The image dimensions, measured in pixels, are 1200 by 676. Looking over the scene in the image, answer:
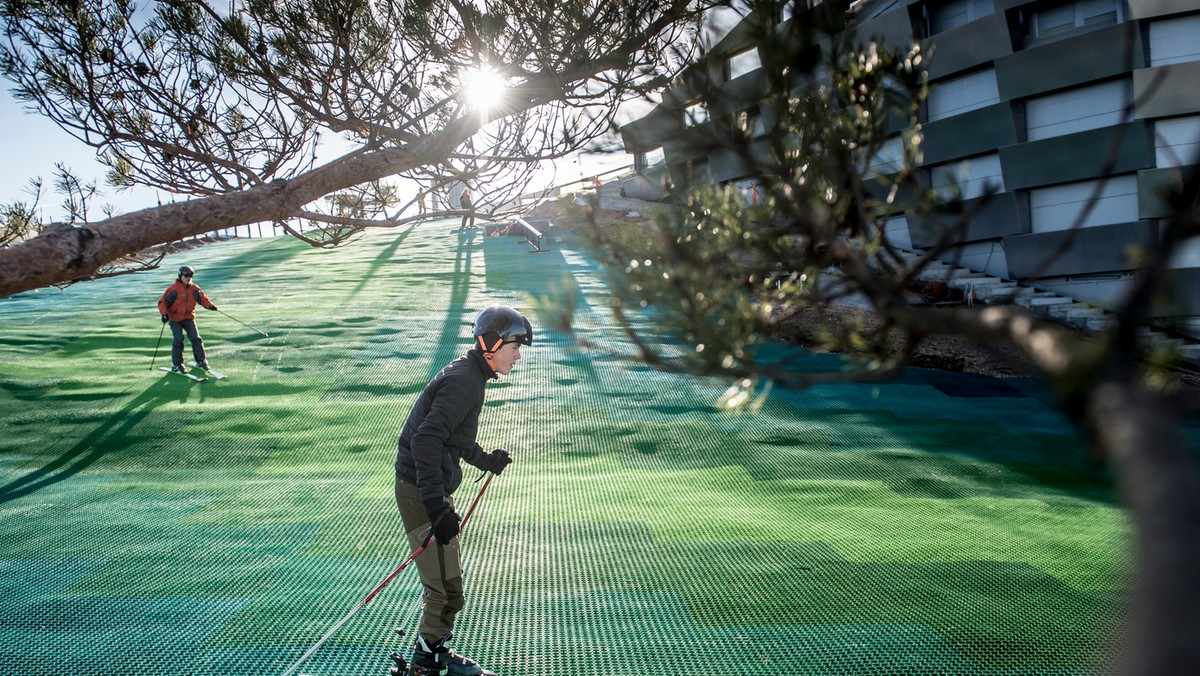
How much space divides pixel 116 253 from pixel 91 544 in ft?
10.6

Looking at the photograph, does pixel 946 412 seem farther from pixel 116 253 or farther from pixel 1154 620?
pixel 1154 620

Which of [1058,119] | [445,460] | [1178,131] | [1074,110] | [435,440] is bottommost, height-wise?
[445,460]

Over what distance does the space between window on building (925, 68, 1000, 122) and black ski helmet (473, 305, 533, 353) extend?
1471cm

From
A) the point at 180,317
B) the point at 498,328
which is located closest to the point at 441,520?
the point at 498,328

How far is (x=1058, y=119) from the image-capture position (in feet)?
51.0

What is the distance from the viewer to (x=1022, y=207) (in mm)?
16422

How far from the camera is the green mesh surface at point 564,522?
451cm

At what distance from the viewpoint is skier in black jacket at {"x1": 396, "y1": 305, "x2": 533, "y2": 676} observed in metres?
3.89

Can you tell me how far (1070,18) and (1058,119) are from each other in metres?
1.86

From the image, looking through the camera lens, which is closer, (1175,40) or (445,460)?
(445,460)

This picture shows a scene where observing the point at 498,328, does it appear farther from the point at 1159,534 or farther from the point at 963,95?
the point at 963,95

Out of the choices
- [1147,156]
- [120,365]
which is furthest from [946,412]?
[120,365]

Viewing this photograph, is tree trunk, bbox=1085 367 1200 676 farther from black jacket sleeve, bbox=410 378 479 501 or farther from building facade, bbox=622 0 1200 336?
building facade, bbox=622 0 1200 336

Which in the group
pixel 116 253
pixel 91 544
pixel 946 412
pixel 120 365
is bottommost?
pixel 946 412
